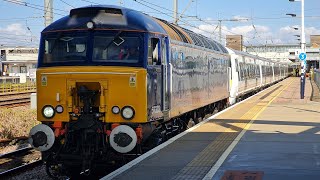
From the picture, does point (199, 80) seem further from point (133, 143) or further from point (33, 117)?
point (33, 117)

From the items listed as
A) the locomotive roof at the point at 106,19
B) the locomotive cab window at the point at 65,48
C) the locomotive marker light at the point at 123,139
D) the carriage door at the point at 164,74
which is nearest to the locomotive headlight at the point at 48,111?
the locomotive cab window at the point at 65,48

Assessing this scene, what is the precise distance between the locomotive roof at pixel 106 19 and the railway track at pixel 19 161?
3.69m

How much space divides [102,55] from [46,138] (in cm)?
192

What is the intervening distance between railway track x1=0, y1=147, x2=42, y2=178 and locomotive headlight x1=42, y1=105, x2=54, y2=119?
7.90 feet

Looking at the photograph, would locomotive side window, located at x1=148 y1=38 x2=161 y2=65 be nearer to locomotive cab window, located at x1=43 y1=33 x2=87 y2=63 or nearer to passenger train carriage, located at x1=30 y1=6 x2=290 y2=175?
passenger train carriage, located at x1=30 y1=6 x2=290 y2=175

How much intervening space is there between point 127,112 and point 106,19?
77.2 inches

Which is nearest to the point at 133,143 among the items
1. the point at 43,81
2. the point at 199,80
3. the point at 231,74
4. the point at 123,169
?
the point at 123,169

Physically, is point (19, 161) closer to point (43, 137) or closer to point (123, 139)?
point (43, 137)

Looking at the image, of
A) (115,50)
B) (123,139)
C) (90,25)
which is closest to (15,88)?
(90,25)

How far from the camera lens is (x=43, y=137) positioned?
8.59 metres

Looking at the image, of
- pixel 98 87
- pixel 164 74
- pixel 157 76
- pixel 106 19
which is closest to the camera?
pixel 98 87

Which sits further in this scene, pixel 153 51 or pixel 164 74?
pixel 164 74

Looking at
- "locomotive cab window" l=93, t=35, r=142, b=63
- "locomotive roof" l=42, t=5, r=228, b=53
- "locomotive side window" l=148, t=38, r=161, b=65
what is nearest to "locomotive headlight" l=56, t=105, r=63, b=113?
"locomotive cab window" l=93, t=35, r=142, b=63

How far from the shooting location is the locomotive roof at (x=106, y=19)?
8.95 metres
